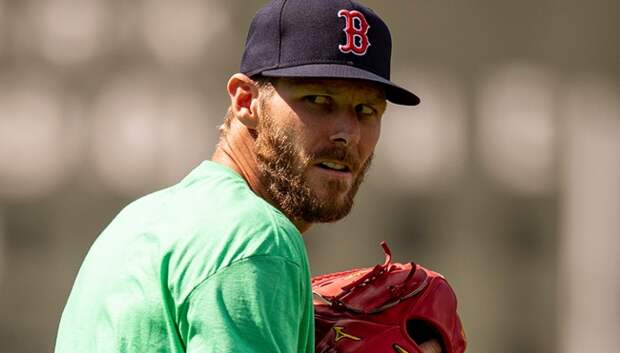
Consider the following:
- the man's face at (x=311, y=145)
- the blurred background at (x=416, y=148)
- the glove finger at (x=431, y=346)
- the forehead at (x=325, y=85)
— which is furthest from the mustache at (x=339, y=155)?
the blurred background at (x=416, y=148)

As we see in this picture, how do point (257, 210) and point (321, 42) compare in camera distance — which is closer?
point (257, 210)

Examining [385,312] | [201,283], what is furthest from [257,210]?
[385,312]

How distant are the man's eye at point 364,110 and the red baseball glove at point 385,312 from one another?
1.32 ft

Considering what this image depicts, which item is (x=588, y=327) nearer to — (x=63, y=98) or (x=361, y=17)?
(x=63, y=98)

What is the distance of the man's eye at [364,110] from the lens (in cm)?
267

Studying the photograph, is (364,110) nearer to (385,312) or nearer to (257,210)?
(385,312)

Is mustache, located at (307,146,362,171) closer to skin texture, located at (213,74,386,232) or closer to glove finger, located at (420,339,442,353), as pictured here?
skin texture, located at (213,74,386,232)

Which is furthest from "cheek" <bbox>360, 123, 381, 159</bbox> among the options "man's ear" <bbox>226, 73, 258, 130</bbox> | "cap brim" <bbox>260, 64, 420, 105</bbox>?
"man's ear" <bbox>226, 73, 258, 130</bbox>

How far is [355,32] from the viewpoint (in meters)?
2.62

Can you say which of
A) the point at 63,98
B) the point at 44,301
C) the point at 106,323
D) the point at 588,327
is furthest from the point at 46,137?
the point at 106,323

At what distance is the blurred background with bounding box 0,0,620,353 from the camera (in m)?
6.66

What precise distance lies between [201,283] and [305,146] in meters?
0.56

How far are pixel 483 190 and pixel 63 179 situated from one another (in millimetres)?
2161

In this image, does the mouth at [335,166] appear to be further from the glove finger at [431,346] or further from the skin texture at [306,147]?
the glove finger at [431,346]
